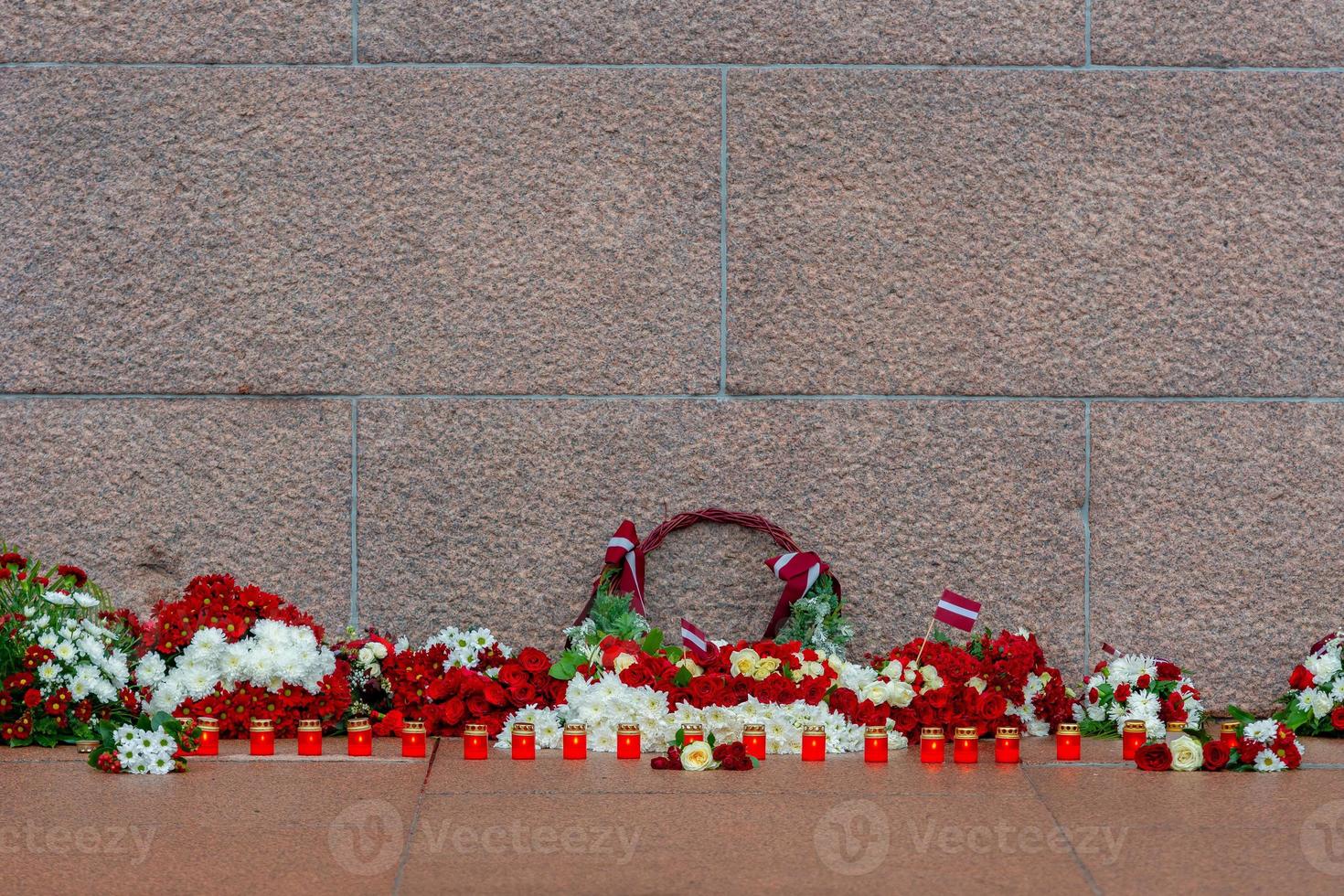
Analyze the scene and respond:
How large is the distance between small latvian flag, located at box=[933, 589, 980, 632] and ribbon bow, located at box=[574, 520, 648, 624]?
110 centimetres

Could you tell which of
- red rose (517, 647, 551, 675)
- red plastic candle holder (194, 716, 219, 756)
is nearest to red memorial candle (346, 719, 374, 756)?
red plastic candle holder (194, 716, 219, 756)

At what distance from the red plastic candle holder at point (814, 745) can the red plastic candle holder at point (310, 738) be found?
155cm

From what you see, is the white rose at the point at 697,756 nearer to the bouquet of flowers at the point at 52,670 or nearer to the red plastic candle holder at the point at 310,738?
the red plastic candle holder at the point at 310,738

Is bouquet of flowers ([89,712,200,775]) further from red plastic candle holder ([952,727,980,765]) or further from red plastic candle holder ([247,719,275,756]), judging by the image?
red plastic candle holder ([952,727,980,765])

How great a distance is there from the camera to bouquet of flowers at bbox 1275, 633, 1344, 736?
4.54 m

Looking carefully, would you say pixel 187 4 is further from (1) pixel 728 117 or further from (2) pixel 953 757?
(2) pixel 953 757

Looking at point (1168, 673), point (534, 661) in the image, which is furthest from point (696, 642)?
point (1168, 673)

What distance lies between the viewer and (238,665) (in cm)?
427

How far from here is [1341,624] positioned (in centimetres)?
495

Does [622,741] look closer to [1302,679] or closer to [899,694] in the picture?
[899,694]

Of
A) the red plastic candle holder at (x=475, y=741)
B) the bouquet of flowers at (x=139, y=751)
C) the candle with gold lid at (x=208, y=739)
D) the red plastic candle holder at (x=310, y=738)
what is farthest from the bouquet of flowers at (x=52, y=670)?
the red plastic candle holder at (x=475, y=741)

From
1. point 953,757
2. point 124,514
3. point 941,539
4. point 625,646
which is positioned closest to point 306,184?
point 124,514

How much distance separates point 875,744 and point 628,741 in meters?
0.78

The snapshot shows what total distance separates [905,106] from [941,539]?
168 centimetres
